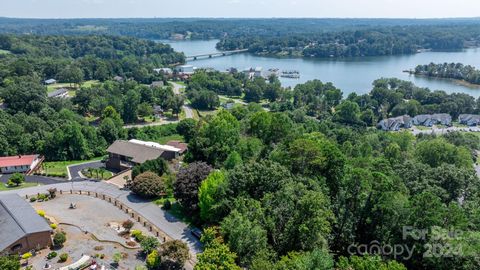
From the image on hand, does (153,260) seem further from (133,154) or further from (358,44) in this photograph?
(358,44)

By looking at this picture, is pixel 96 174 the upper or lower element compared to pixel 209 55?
lower

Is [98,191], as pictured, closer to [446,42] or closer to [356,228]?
[356,228]

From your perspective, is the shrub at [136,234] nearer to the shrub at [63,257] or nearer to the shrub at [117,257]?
the shrub at [117,257]

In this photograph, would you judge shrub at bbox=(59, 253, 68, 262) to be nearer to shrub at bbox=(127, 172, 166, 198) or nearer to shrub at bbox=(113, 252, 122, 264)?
shrub at bbox=(113, 252, 122, 264)

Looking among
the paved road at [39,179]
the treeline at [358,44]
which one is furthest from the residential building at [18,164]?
the treeline at [358,44]

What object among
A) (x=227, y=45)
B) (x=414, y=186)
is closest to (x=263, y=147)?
(x=414, y=186)

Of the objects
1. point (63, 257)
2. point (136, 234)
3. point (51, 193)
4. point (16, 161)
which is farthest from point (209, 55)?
point (63, 257)
